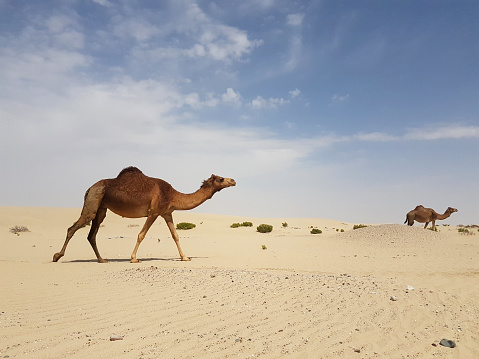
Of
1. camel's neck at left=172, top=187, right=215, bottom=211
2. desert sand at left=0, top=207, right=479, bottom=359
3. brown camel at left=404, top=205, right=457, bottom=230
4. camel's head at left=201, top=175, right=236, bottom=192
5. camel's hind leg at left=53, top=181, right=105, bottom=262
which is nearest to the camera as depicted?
desert sand at left=0, top=207, right=479, bottom=359

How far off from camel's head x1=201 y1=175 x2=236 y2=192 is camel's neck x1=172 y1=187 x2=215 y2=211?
0.19 metres

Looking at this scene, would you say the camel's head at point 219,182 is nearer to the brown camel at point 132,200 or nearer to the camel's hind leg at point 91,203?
the brown camel at point 132,200

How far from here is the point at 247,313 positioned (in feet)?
20.2

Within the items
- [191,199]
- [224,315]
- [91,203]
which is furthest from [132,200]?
[224,315]

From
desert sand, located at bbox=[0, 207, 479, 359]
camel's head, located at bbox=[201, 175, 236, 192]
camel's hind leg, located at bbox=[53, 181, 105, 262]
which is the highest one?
camel's head, located at bbox=[201, 175, 236, 192]

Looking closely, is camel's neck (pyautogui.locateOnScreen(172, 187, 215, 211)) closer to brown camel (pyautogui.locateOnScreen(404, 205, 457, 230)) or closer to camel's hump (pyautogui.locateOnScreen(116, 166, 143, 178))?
camel's hump (pyautogui.locateOnScreen(116, 166, 143, 178))

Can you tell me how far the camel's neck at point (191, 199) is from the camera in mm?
13828

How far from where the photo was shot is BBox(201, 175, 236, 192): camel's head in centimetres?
1394

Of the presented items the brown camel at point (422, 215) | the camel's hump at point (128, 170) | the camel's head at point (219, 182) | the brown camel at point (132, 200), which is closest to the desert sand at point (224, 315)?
the brown camel at point (132, 200)

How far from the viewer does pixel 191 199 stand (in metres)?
14.0

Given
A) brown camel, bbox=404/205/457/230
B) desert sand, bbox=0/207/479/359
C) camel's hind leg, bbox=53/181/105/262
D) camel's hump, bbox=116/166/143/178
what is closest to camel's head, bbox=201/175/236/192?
camel's hump, bbox=116/166/143/178

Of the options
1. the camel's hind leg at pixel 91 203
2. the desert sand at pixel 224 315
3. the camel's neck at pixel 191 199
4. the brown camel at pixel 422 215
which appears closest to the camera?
the desert sand at pixel 224 315

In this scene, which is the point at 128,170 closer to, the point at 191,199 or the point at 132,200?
the point at 132,200

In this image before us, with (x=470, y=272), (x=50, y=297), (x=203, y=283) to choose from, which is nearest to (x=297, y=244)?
(x=470, y=272)
